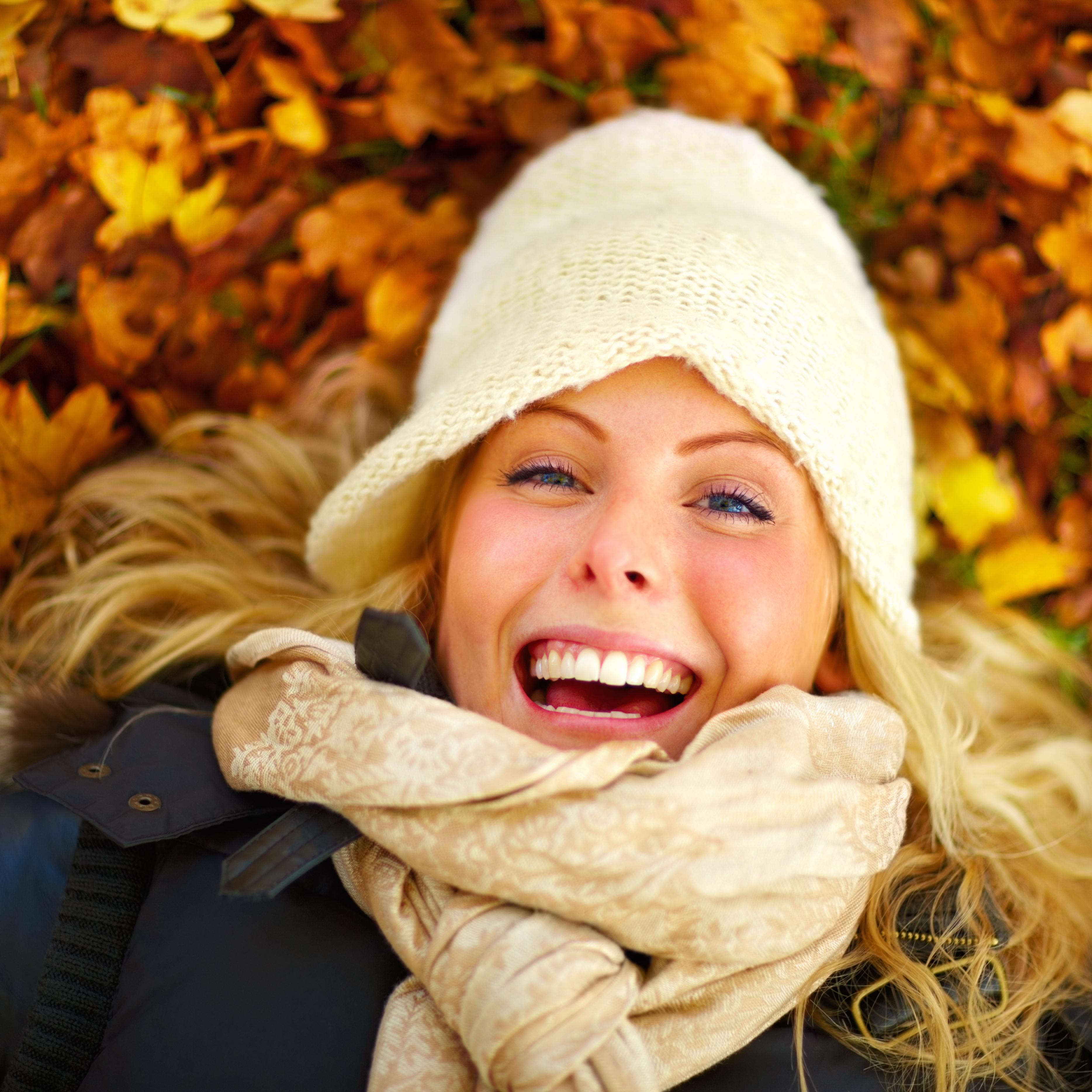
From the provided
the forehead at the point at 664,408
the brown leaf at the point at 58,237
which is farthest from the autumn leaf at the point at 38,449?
the forehead at the point at 664,408

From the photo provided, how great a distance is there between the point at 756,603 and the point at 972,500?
3.87 feet

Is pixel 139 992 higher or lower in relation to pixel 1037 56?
lower

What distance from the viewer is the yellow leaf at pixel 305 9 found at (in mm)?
2164

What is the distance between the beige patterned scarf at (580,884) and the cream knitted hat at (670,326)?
1.51 feet

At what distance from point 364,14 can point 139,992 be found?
2.04 meters

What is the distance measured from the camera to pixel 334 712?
1564mm

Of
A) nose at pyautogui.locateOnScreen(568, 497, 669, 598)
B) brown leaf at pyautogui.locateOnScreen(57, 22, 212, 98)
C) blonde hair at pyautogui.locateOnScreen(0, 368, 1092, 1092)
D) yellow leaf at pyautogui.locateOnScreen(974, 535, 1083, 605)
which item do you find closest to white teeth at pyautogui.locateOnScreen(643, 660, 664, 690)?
nose at pyautogui.locateOnScreen(568, 497, 669, 598)

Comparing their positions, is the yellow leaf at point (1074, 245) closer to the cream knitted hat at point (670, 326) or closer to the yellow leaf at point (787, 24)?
the cream knitted hat at point (670, 326)

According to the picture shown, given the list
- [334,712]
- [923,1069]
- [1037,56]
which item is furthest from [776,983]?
[1037,56]

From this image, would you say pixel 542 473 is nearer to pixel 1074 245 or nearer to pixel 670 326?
pixel 670 326

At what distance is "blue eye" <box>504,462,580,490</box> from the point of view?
5.83ft

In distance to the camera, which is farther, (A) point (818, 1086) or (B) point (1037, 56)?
(B) point (1037, 56)

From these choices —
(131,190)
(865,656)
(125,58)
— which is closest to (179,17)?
(125,58)

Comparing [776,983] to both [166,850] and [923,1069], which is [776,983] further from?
[166,850]
